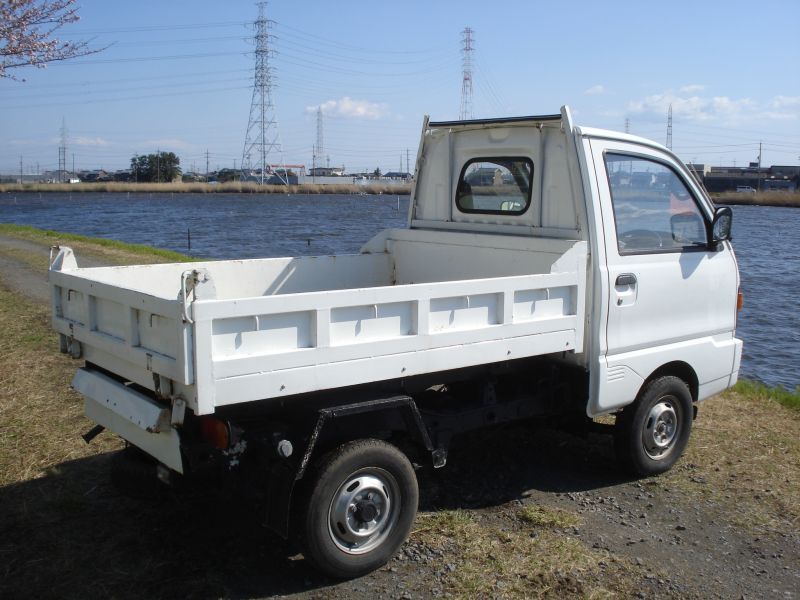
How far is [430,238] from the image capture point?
20.5ft

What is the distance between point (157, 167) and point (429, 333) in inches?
4611

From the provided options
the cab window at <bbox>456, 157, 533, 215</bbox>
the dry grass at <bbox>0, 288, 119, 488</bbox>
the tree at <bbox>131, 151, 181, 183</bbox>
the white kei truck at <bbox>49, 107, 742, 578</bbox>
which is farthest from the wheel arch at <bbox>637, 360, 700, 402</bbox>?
the tree at <bbox>131, 151, 181, 183</bbox>

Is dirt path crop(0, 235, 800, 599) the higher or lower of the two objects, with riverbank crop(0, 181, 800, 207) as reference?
lower

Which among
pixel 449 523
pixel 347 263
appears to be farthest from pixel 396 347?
pixel 347 263

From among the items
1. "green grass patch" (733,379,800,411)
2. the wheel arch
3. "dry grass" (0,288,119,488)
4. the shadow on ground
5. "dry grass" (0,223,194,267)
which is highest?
the wheel arch

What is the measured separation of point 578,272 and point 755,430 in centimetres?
314

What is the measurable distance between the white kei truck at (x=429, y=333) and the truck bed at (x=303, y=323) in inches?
0.4

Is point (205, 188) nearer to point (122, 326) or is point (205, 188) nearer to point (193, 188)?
point (193, 188)

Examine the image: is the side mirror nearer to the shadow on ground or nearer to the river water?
the shadow on ground

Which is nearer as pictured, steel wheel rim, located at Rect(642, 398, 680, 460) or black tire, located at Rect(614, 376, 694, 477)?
black tire, located at Rect(614, 376, 694, 477)

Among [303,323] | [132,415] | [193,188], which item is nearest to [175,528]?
[132,415]

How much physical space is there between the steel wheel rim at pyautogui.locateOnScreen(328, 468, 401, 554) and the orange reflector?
63 centimetres

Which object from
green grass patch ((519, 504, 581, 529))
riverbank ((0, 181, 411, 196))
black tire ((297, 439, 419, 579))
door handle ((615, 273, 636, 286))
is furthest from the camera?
riverbank ((0, 181, 411, 196))

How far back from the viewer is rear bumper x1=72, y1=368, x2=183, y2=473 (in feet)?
12.6
